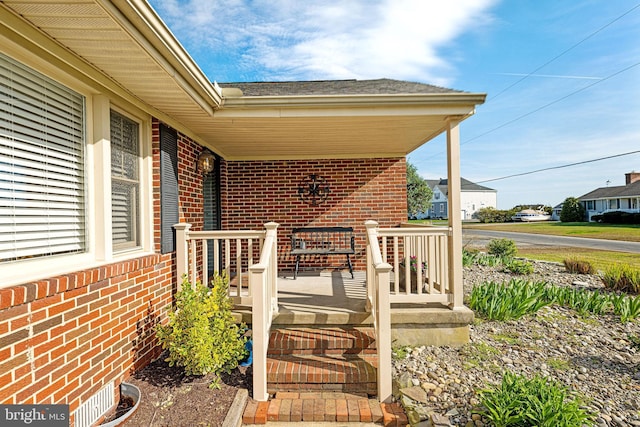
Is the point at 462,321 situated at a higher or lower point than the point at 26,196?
lower

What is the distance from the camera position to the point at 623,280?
619 centimetres

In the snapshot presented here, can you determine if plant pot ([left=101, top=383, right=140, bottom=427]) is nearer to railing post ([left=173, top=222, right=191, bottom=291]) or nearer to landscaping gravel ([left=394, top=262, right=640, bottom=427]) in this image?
railing post ([left=173, top=222, right=191, bottom=291])

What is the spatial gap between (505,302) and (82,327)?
15.0ft

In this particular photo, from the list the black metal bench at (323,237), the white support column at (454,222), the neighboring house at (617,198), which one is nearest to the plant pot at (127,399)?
the white support column at (454,222)

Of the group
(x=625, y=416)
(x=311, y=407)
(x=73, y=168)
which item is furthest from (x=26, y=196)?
(x=625, y=416)

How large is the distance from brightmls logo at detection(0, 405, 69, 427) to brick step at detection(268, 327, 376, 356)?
1.69m

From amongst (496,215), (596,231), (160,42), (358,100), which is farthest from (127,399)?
(496,215)

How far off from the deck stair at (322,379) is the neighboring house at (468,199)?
50126mm

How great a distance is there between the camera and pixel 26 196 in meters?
2.15

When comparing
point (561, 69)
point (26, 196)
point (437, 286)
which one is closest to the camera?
point (26, 196)

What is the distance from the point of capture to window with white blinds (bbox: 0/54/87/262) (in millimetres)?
2025

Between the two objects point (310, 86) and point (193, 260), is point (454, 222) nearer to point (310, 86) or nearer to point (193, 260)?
point (193, 260)

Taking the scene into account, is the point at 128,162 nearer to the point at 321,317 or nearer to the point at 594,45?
the point at 321,317

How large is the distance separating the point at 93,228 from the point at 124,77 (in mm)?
1220
